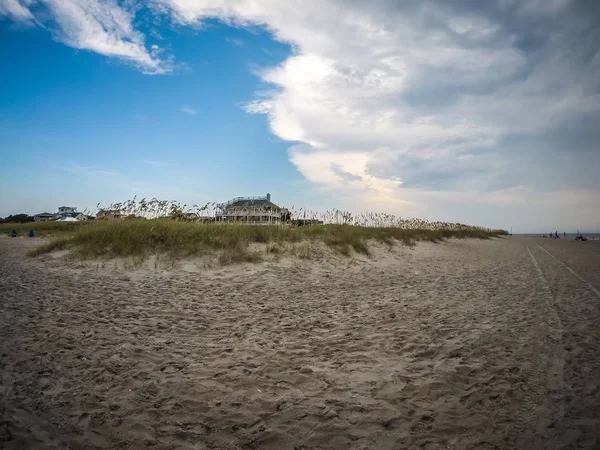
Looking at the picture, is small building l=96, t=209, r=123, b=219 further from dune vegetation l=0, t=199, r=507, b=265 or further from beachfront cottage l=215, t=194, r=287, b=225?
beachfront cottage l=215, t=194, r=287, b=225

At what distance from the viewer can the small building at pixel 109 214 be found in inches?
560

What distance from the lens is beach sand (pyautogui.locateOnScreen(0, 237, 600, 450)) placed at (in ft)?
8.85

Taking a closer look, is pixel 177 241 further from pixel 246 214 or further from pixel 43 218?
pixel 43 218

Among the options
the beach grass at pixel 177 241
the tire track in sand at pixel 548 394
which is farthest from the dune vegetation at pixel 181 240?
the tire track in sand at pixel 548 394

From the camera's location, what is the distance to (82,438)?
8.47 feet

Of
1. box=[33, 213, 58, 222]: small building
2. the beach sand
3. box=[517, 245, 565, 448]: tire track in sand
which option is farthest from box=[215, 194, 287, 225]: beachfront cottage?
→ box=[33, 213, 58, 222]: small building

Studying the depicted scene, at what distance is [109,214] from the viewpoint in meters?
14.5

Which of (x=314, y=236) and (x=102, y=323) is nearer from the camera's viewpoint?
(x=102, y=323)

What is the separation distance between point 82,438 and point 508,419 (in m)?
3.56

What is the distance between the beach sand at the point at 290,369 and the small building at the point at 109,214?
7.16 metres

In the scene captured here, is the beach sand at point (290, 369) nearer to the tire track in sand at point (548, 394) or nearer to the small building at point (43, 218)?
the tire track in sand at point (548, 394)

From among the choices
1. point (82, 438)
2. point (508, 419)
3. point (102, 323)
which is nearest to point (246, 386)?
point (82, 438)

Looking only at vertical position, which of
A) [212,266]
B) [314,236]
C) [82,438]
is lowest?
[82,438]

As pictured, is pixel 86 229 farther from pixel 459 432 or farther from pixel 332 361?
pixel 459 432
